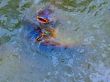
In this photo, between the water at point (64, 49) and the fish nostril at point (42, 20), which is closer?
the water at point (64, 49)

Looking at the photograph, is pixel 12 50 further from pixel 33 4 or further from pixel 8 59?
pixel 33 4

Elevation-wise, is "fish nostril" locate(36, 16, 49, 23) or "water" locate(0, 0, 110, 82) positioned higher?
"fish nostril" locate(36, 16, 49, 23)

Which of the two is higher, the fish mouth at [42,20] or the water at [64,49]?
the fish mouth at [42,20]

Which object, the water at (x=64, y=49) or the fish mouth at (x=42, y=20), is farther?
the fish mouth at (x=42, y=20)

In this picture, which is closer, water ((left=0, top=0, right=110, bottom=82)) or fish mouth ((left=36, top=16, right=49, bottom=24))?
water ((left=0, top=0, right=110, bottom=82))

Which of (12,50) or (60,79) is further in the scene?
(12,50)

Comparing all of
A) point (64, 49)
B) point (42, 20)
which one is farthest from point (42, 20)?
point (64, 49)

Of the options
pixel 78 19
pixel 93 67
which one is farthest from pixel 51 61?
pixel 78 19

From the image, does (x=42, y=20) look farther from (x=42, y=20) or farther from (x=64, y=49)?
(x=64, y=49)
